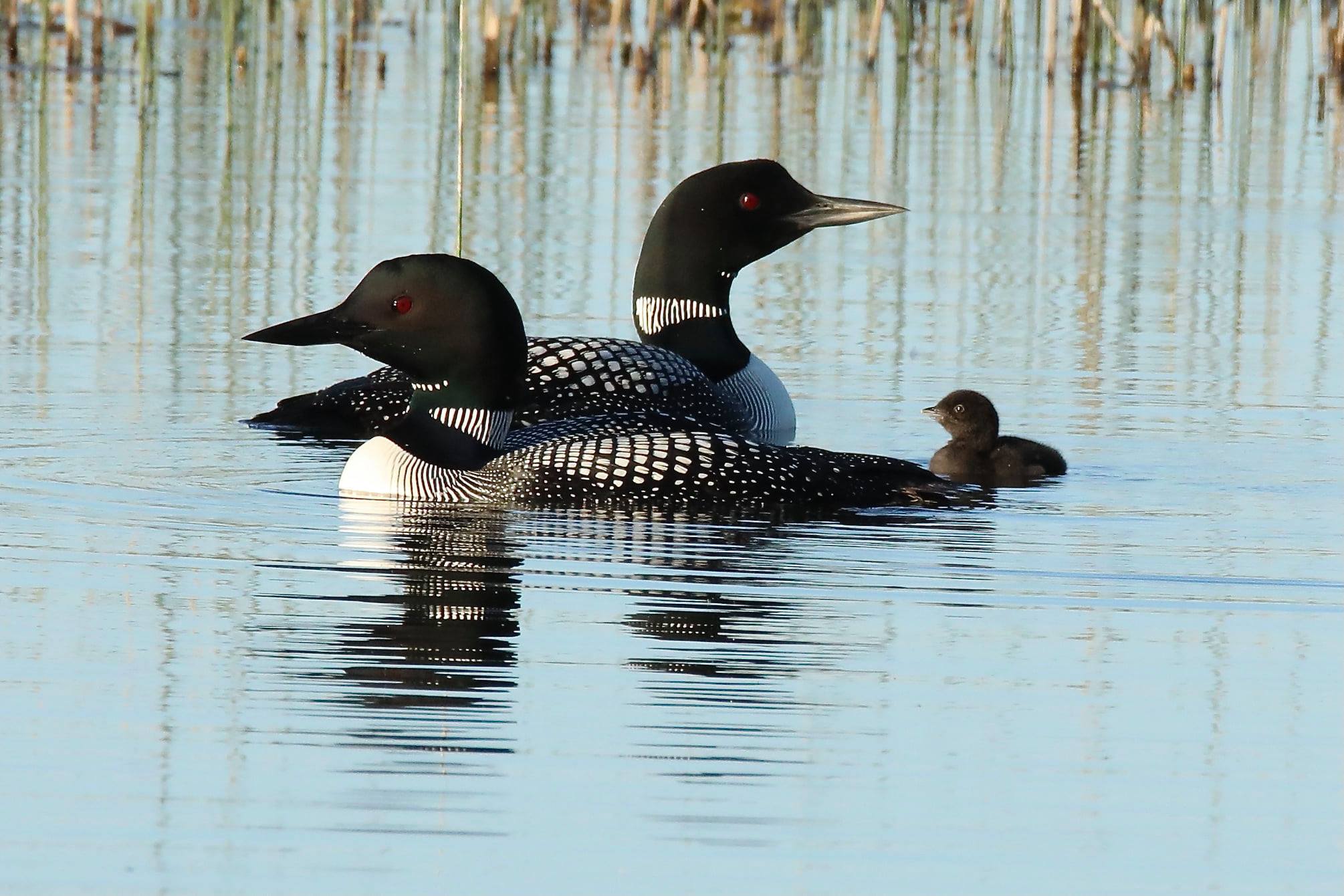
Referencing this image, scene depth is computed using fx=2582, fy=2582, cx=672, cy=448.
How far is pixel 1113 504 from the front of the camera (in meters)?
6.61

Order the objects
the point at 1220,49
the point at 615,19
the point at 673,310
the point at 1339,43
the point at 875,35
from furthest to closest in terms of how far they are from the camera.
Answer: the point at 615,19, the point at 875,35, the point at 1339,43, the point at 1220,49, the point at 673,310

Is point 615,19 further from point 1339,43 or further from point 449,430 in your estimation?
point 449,430

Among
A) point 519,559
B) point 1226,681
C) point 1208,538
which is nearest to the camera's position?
point 1226,681

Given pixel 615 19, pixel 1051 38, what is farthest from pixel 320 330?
pixel 615 19

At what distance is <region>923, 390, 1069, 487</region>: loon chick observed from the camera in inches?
278

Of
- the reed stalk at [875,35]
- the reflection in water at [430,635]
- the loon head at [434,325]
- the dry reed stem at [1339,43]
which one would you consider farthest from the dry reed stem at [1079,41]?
the reflection in water at [430,635]

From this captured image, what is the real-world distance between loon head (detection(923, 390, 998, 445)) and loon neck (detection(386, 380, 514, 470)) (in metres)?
1.35

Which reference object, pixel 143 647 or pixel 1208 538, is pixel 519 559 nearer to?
pixel 143 647

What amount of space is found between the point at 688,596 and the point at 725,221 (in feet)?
11.4

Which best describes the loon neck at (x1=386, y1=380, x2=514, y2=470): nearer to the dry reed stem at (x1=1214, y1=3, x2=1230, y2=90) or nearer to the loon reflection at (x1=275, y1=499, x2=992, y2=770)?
the loon reflection at (x1=275, y1=499, x2=992, y2=770)

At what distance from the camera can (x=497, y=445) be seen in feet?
21.7

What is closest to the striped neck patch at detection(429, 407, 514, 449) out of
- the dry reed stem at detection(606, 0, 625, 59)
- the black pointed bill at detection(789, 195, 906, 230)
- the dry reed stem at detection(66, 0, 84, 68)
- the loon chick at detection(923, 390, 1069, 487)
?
the loon chick at detection(923, 390, 1069, 487)

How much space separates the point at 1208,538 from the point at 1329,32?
42.2ft

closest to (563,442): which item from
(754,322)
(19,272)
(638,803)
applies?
(638,803)
